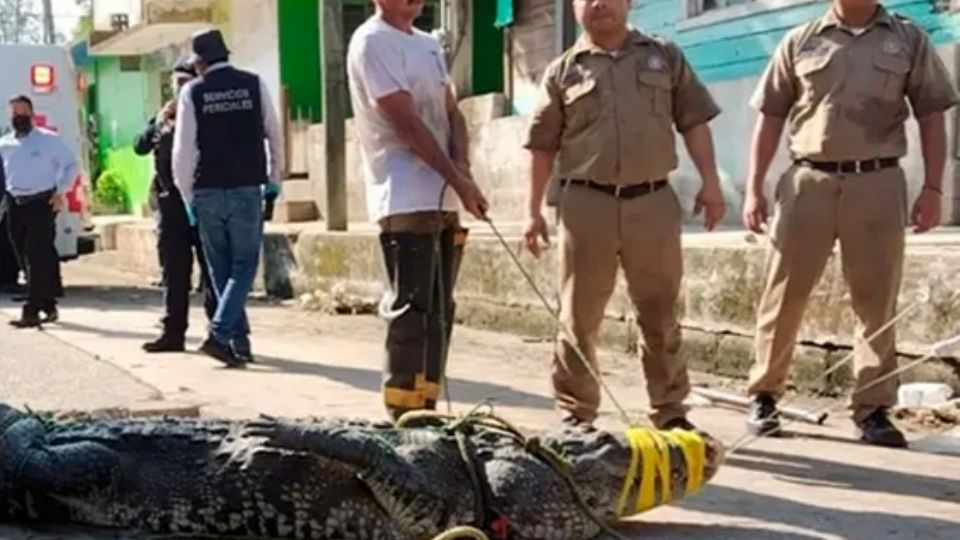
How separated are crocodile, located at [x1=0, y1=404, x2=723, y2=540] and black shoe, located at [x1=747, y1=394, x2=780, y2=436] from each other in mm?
1545

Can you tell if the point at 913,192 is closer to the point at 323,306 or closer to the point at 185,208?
the point at 185,208

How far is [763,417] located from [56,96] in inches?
426

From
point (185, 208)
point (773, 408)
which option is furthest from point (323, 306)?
point (773, 408)

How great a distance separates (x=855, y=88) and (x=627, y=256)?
44.6 inches

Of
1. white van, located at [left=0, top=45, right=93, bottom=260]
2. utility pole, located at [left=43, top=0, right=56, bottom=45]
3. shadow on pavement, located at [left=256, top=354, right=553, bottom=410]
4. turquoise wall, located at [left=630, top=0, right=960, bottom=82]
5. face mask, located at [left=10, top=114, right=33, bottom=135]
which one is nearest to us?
shadow on pavement, located at [left=256, top=354, right=553, bottom=410]

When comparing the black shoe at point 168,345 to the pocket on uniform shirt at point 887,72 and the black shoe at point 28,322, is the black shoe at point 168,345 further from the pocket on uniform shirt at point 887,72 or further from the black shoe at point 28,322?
the pocket on uniform shirt at point 887,72

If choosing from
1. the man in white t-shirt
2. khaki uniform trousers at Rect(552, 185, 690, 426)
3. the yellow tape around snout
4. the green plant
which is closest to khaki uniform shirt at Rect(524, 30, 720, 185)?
khaki uniform trousers at Rect(552, 185, 690, 426)

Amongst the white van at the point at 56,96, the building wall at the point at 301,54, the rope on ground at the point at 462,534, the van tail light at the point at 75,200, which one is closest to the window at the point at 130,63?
the building wall at the point at 301,54

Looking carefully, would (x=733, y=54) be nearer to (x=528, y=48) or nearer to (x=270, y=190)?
(x=270, y=190)

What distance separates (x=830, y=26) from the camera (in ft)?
18.0

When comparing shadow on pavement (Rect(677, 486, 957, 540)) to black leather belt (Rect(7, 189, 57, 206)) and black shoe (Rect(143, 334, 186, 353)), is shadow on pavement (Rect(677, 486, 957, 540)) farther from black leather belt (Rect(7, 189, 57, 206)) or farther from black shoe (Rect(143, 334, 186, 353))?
black leather belt (Rect(7, 189, 57, 206))

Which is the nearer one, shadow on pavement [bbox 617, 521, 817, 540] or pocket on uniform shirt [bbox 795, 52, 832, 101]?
shadow on pavement [bbox 617, 521, 817, 540]

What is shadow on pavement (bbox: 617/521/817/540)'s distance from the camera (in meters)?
4.13

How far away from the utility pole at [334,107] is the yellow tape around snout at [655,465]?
29.5 feet
